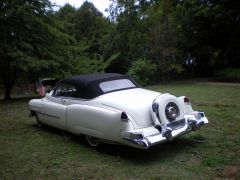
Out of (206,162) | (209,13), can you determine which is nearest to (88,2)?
(209,13)

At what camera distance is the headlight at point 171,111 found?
6.73 meters

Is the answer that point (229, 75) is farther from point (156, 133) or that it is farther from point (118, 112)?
point (118, 112)

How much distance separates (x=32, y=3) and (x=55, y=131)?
9911 millimetres

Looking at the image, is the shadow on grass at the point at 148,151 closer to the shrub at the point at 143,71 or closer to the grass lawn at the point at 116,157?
the grass lawn at the point at 116,157

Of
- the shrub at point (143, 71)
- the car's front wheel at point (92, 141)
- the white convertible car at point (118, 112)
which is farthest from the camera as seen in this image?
the shrub at point (143, 71)

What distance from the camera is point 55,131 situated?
8953mm

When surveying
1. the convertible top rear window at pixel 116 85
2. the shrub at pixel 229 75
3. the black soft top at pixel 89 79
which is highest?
the black soft top at pixel 89 79

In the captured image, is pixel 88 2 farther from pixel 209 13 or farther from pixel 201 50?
pixel 209 13

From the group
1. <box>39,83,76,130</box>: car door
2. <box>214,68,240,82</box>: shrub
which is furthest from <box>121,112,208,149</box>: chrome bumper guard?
<box>214,68,240,82</box>: shrub

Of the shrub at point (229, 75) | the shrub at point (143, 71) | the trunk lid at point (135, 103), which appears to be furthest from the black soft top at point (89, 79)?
the shrub at point (229, 75)

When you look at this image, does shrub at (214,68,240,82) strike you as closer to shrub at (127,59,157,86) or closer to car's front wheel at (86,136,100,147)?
shrub at (127,59,157,86)

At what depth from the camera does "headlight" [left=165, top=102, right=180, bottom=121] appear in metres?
6.73

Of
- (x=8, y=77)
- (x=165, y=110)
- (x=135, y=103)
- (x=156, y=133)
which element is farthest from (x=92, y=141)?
(x=8, y=77)

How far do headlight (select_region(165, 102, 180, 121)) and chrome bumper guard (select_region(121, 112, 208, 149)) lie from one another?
11cm
